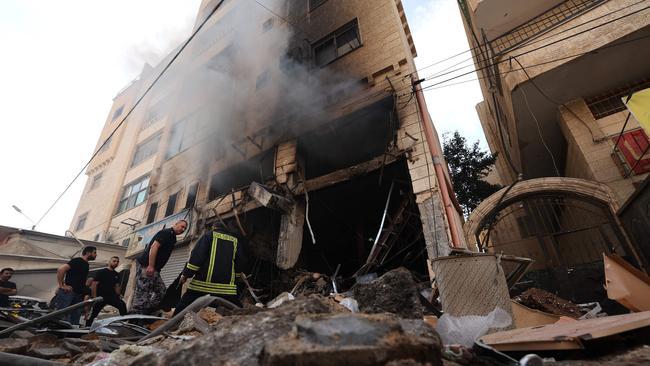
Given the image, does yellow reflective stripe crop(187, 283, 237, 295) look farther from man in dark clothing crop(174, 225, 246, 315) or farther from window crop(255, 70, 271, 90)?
window crop(255, 70, 271, 90)

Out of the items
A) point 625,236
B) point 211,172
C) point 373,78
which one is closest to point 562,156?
point 625,236

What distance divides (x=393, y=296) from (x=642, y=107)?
553 centimetres

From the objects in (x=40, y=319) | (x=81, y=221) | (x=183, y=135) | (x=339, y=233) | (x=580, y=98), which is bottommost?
(x=40, y=319)

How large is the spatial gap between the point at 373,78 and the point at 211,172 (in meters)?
6.74

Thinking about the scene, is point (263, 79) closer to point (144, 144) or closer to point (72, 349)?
point (72, 349)

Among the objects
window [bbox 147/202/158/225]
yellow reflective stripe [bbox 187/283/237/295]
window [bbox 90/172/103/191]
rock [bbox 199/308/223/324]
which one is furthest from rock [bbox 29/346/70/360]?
window [bbox 90/172/103/191]

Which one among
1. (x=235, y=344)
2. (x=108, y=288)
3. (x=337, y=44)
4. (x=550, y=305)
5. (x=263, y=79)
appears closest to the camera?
(x=235, y=344)

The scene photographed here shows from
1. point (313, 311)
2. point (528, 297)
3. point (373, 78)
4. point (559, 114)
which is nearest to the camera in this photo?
point (313, 311)

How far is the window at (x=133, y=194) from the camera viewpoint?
16.0m

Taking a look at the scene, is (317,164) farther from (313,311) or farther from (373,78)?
(313,311)

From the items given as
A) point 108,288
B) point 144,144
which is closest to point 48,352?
point 108,288

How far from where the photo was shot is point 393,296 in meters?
3.15

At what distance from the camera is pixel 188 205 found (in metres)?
10.6

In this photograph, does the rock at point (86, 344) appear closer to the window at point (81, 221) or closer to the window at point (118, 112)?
the window at point (81, 221)
